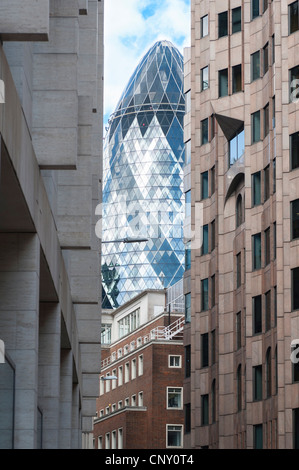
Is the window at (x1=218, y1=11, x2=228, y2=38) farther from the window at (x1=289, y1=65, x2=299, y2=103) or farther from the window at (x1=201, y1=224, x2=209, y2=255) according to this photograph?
the window at (x1=289, y1=65, x2=299, y2=103)

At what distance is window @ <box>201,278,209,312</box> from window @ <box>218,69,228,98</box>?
12.6 meters

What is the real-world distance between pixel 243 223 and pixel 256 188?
3.00 metres

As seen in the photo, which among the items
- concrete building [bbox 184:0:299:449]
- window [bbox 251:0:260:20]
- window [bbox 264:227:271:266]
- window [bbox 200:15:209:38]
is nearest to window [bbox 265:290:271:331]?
concrete building [bbox 184:0:299:449]

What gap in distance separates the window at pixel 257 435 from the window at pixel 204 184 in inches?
747

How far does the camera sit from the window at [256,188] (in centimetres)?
6844

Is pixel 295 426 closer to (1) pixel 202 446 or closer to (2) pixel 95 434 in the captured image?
(1) pixel 202 446

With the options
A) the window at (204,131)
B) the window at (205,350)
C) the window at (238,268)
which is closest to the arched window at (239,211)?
the window at (238,268)

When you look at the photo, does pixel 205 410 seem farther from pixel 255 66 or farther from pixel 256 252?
pixel 255 66

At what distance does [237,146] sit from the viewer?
239 feet

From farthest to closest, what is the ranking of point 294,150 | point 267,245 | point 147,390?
1. point 147,390
2. point 267,245
3. point 294,150

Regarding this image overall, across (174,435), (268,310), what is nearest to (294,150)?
(268,310)

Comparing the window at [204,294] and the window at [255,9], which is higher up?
the window at [255,9]

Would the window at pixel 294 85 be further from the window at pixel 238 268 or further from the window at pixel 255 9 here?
the window at pixel 238 268

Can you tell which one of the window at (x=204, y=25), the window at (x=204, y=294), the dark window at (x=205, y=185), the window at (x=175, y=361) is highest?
the window at (x=204, y=25)
